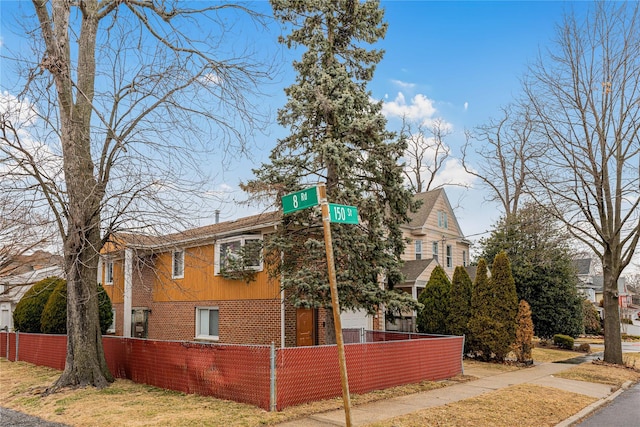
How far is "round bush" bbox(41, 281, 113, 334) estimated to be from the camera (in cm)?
2025

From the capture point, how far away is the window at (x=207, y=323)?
1886 centimetres

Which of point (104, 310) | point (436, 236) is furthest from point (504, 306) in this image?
point (104, 310)

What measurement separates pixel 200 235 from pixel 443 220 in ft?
52.2

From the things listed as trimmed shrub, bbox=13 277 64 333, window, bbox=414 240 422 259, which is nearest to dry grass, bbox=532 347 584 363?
window, bbox=414 240 422 259

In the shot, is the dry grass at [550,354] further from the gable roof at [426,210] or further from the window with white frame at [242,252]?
the window with white frame at [242,252]

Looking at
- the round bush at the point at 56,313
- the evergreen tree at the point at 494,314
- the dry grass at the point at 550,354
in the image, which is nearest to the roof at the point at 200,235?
the round bush at the point at 56,313

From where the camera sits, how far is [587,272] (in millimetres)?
54062

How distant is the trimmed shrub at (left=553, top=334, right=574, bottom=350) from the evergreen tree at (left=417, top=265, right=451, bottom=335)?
346 inches

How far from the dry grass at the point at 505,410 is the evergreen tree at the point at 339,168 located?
3.63 m

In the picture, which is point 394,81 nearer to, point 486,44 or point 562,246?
point 486,44

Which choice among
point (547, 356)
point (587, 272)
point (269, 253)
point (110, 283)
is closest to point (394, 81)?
point (269, 253)

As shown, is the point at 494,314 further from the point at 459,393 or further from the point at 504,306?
the point at 459,393

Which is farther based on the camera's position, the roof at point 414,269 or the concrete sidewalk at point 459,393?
the roof at point 414,269

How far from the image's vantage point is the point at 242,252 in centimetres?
1530
